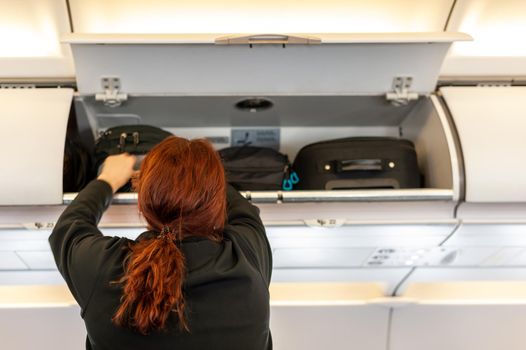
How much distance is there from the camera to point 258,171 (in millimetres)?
1311

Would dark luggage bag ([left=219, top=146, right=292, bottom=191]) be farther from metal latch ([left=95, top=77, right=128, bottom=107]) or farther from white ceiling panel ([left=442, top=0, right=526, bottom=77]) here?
white ceiling panel ([left=442, top=0, right=526, bottom=77])

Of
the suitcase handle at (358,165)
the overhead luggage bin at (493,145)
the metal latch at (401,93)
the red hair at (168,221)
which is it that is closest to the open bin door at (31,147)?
the red hair at (168,221)

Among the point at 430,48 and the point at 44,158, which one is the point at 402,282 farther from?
the point at 44,158

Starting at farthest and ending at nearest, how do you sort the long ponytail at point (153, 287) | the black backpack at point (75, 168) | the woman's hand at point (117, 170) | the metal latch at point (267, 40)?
the black backpack at point (75, 168)
the woman's hand at point (117, 170)
the metal latch at point (267, 40)
the long ponytail at point (153, 287)

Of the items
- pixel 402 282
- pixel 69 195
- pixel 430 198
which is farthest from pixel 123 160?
pixel 402 282

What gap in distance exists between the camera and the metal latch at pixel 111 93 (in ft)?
4.00

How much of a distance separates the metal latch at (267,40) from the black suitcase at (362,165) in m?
0.42

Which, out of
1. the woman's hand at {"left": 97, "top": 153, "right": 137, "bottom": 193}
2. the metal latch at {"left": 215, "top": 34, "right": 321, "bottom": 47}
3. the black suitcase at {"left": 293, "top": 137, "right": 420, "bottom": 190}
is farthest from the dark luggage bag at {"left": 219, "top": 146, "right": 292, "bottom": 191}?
the metal latch at {"left": 215, "top": 34, "right": 321, "bottom": 47}

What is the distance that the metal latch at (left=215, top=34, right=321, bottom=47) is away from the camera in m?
1.03

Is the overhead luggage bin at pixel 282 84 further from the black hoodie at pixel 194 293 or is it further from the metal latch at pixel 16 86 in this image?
the black hoodie at pixel 194 293

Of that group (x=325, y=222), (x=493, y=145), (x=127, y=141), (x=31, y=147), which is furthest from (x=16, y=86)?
(x=493, y=145)

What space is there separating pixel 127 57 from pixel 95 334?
2.57 feet

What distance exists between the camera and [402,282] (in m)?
1.70

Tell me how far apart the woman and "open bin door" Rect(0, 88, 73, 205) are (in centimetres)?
29
